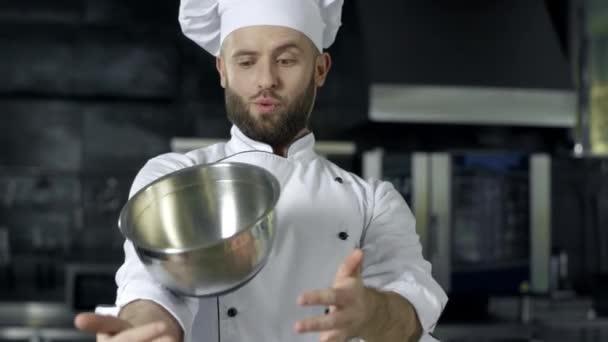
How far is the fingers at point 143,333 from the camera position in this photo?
29.7 inches

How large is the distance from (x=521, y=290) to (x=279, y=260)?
2.54 metres

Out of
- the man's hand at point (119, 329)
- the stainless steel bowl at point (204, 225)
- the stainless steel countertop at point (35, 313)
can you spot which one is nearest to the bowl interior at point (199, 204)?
the stainless steel bowl at point (204, 225)

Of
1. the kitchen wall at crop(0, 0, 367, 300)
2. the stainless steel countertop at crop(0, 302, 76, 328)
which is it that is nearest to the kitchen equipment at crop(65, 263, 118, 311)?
the stainless steel countertop at crop(0, 302, 76, 328)

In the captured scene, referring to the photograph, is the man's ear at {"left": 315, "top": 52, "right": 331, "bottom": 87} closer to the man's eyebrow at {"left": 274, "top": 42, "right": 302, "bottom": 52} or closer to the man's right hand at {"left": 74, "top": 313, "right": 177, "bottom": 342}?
the man's eyebrow at {"left": 274, "top": 42, "right": 302, "bottom": 52}

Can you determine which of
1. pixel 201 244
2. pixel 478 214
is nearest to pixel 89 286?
pixel 478 214

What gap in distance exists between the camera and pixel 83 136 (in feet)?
12.1

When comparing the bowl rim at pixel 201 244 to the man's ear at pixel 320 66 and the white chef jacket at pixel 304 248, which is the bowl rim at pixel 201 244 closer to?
the white chef jacket at pixel 304 248

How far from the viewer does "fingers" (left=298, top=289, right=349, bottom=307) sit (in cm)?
72

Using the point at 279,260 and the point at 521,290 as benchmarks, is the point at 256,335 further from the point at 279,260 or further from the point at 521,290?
the point at 521,290

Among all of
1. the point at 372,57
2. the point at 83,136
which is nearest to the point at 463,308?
the point at 372,57

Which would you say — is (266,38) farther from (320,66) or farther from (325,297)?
(325,297)

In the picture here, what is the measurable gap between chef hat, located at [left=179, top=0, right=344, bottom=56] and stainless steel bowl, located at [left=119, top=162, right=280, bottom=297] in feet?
0.74

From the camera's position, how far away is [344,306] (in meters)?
0.76

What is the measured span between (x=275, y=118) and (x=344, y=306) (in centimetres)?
36
